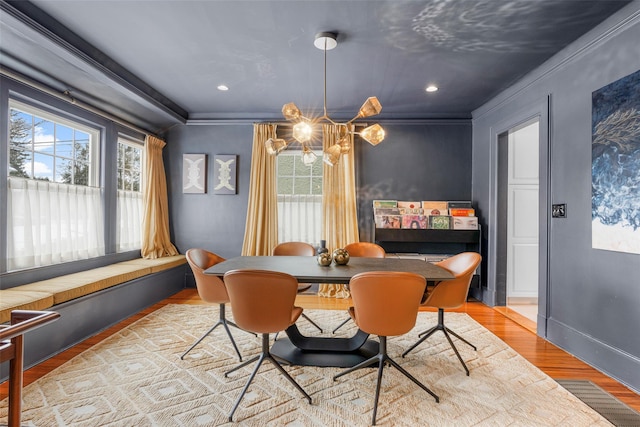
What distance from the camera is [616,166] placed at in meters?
2.44

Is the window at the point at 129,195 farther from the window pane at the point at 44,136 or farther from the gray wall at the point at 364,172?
the window pane at the point at 44,136

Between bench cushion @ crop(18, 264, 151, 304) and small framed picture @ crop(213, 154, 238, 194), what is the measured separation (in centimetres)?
161

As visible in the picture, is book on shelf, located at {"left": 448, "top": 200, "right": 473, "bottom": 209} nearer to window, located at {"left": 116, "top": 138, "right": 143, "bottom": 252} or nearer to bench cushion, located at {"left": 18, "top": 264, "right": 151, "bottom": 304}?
bench cushion, located at {"left": 18, "top": 264, "right": 151, "bottom": 304}

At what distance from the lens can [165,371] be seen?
245 centimetres

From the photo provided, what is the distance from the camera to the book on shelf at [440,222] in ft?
14.9

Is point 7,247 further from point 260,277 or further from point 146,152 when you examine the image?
point 260,277

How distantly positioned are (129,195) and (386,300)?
410cm

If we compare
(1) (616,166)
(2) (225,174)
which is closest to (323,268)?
(1) (616,166)

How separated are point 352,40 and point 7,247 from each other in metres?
3.49

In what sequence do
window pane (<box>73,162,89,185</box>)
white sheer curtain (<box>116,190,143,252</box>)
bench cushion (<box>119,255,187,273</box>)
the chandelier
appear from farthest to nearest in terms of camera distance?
white sheer curtain (<box>116,190,143,252</box>) < bench cushion (<box>119,255,187,273</box>) < window pane (<box>73,162,89,185</box>) < the chandelier

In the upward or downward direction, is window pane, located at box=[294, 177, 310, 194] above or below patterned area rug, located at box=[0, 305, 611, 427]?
above

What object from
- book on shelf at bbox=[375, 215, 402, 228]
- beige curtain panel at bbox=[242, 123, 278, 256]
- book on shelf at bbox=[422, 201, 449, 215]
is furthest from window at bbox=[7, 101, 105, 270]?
book on shelf at bbox=[422, 201, 449, 215]

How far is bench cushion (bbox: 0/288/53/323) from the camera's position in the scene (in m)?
2.31

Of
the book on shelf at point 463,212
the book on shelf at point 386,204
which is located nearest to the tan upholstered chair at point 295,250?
the book on shelf at point 386,204
